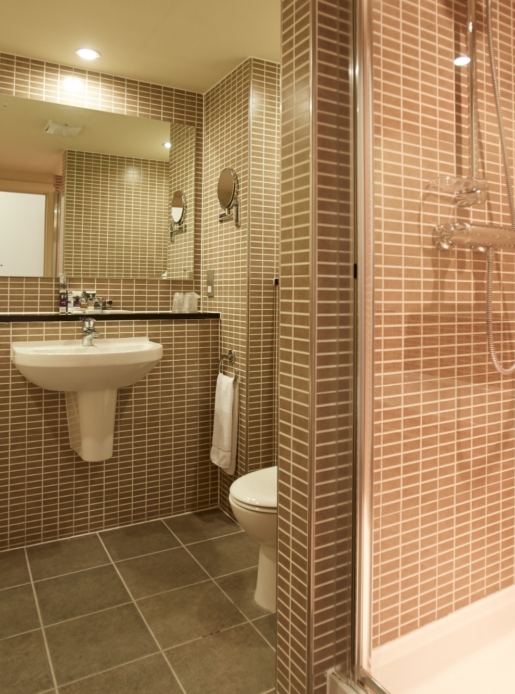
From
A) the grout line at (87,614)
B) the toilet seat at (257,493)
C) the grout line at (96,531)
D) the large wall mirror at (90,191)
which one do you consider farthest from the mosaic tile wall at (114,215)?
the grout line at (87,614)

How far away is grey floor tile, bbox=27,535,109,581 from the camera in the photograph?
222 centimetres

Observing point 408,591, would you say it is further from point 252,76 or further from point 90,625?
point 252,76

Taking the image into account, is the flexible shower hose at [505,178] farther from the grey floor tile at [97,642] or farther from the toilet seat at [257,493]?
the grey floor tile at [97,642]

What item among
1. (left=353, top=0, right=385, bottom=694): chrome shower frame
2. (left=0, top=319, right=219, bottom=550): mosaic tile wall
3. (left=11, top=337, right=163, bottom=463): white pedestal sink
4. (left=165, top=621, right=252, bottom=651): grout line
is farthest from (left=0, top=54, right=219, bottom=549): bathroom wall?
(left=353, top=0, right=385, bottom=694): chrome shower frame

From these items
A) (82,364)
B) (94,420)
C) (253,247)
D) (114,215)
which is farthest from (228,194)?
(94,420)

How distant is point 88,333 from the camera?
7.95 ft

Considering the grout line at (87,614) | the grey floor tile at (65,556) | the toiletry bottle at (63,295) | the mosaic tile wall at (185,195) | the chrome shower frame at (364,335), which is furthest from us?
the mosaic tile wall at (185,195)

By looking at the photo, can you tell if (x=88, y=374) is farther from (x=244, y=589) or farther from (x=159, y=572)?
(x=244, y=589)

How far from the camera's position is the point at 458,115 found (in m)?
1.48

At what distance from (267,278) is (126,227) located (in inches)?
32.5

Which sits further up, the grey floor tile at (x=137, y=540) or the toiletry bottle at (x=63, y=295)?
the toiletry bottle at (x=63, y=295)

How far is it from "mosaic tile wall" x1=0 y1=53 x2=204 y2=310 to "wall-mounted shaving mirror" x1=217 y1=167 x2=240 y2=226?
0.26 meters

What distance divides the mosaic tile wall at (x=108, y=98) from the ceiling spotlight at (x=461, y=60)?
1.72 metres

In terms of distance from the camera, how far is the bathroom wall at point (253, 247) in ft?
8.32
